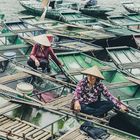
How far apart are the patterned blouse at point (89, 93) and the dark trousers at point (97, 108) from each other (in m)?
0.12

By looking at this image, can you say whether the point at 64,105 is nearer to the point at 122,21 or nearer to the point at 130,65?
the point at 130,65

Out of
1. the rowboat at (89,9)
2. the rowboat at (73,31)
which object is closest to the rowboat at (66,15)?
the rowboat at (89,9)

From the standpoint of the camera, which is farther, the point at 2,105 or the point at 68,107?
the point at 68,107

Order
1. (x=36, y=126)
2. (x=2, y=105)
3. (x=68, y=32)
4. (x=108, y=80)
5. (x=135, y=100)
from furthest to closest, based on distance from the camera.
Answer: (x=68, y=32)
(x=108, y=80)
(x=135, y=100)
(x=2, y=105)
(x=36, y=126)

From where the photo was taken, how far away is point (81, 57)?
1416cm

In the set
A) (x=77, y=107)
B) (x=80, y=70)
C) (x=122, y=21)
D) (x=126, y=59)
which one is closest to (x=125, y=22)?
(x=122, y=21)

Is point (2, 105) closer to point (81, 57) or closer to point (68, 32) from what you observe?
point (81, 57)

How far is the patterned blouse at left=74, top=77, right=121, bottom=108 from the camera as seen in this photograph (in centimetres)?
909

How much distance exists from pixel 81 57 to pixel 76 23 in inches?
243

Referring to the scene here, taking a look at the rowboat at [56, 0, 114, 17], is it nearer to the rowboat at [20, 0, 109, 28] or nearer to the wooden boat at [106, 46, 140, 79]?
the rowboat at [20, 0, 109, 28]

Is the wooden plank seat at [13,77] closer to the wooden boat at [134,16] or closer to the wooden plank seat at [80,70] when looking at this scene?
the wooden plank seat at [80,70]

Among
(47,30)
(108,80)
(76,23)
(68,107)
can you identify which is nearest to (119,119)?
(68,107)

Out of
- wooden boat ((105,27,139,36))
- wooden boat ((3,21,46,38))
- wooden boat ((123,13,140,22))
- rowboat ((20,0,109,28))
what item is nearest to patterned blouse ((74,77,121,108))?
wooden boat ((3,21,46,38))

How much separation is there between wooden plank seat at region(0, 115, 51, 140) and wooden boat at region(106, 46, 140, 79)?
17.1 ft
